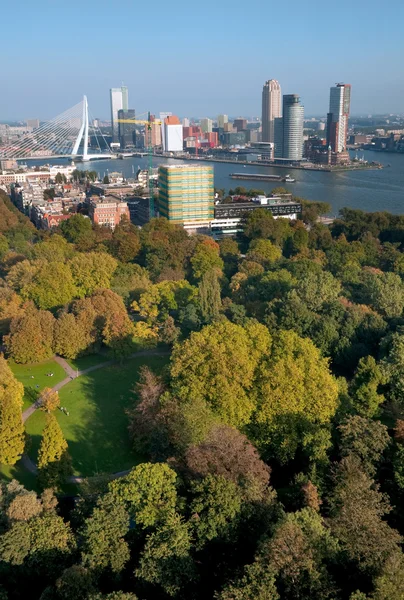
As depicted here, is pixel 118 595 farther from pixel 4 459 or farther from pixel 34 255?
pixel 34 255

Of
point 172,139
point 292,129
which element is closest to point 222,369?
point 292,129

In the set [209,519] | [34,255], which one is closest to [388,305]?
[209,519]

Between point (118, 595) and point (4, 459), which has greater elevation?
point (118, 595)

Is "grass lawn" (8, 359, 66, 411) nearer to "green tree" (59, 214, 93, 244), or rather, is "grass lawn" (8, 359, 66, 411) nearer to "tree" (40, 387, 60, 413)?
"tree" (40, 387, 60, 413)

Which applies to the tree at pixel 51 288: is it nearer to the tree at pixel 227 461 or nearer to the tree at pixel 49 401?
the tree at pixel 49 401

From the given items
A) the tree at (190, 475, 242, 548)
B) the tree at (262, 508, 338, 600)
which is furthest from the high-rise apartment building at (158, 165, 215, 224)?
the tree at (262, 508, 338, 600)

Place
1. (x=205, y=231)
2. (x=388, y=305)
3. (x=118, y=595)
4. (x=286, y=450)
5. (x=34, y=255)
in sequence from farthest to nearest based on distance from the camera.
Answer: (x=205, y=231)
(x=34, y=255)
(x=388, y=305)
(x=286, y=450)
(x=118, y=595)

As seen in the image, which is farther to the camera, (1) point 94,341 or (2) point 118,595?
(1) point 94,341
